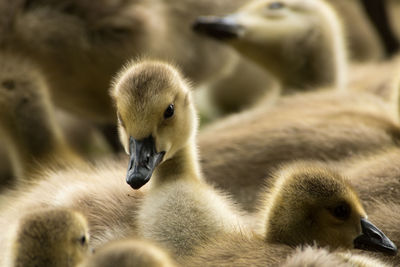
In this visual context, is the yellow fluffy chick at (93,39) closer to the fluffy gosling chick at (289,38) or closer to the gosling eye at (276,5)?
the fluffy gosling chick at (289,38)

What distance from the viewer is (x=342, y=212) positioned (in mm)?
1688

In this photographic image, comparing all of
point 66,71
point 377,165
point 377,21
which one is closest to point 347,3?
point 377,21

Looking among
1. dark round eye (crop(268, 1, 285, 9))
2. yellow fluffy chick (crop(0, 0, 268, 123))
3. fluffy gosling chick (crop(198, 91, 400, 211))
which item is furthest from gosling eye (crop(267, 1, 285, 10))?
fluffy gosling chick (crop(198, 91, 400, 211))

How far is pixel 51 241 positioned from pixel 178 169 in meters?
0.41

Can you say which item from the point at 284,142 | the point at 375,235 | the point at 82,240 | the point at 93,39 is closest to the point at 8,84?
the point at 93,39

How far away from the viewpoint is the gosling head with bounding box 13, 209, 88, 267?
57.4 inches

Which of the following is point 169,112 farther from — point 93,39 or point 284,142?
point 93,39

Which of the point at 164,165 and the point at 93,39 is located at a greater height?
the point at 164,165

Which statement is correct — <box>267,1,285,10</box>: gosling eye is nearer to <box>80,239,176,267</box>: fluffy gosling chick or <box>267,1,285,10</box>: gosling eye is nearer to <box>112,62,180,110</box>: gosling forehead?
<box>112,62,180,110</box>: gosling forehead

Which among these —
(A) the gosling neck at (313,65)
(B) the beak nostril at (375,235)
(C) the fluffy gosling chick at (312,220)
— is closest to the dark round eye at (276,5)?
(A) the gosling neck at (313,65)

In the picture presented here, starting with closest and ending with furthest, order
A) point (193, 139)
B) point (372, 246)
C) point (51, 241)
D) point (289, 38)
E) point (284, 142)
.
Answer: point (51, 241)
point (372, 246)
point (193, 139)
point (284, 142)
point (289, 38)

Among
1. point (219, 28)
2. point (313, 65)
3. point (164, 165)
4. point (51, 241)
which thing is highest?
point (51, 241)

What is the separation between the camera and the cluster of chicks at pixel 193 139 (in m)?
1.63

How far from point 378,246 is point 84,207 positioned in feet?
1.86
